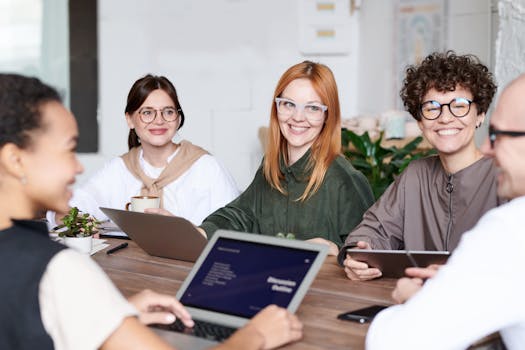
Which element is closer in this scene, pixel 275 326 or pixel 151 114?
pixel 275 326

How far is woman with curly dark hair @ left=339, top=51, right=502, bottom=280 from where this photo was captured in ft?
7.63

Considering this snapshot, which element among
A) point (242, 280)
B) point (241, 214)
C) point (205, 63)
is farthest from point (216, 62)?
point (242, 280)

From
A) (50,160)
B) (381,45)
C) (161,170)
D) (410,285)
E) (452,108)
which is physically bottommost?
(410,285)

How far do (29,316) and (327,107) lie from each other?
5.60ft

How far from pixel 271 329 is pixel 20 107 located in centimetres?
64

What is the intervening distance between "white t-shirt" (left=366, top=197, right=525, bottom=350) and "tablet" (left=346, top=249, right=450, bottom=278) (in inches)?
19.4

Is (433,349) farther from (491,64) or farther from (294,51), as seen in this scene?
(294,51)

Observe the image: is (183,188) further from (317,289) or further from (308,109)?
(317,289)

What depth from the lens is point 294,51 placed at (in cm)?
550

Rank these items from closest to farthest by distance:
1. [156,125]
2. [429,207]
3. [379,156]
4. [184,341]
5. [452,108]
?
[184,341]
[452,108]
[429,207]
[156,125]
[379,156]

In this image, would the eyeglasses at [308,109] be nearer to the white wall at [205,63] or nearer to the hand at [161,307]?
the hand at [161,307]

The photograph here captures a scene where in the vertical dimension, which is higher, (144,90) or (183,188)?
(144,90)

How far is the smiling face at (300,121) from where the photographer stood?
2.69 m

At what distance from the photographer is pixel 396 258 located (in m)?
1.88
